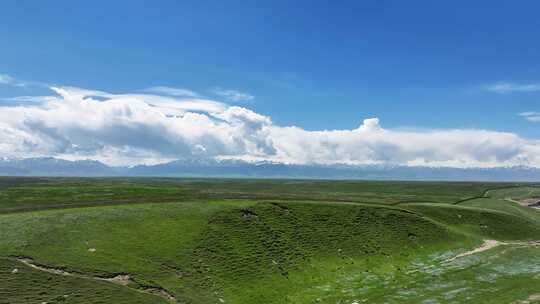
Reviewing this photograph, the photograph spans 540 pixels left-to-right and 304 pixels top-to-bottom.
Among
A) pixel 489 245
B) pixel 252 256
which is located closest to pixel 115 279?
pixel 252 256

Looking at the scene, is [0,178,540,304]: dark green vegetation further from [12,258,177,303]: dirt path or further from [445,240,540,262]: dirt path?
[445,240,540,262]: dirt path

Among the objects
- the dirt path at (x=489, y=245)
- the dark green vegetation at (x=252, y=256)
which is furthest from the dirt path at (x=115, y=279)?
the dirt path at (x=489, y=245)

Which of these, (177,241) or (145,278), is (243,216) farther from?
(145,278)

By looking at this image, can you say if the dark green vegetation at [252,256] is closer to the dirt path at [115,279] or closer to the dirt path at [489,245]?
the dirt path at [115,279]

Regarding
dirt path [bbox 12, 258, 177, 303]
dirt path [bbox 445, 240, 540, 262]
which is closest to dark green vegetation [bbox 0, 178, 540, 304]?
dirt path [bbox 12, 258, 177, 303]

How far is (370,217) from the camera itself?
8075 centimetres

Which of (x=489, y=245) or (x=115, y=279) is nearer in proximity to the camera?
(x=115, y=279)

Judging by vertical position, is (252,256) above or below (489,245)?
above

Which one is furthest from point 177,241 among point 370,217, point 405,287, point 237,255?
point 370,217

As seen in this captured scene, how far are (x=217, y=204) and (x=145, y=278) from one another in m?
31.3

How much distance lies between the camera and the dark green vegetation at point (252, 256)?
149 feet

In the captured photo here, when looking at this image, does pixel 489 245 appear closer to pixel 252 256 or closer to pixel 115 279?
pixel 252 256

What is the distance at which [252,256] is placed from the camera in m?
58.5

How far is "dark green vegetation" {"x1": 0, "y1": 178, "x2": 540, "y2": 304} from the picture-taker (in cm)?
4553
